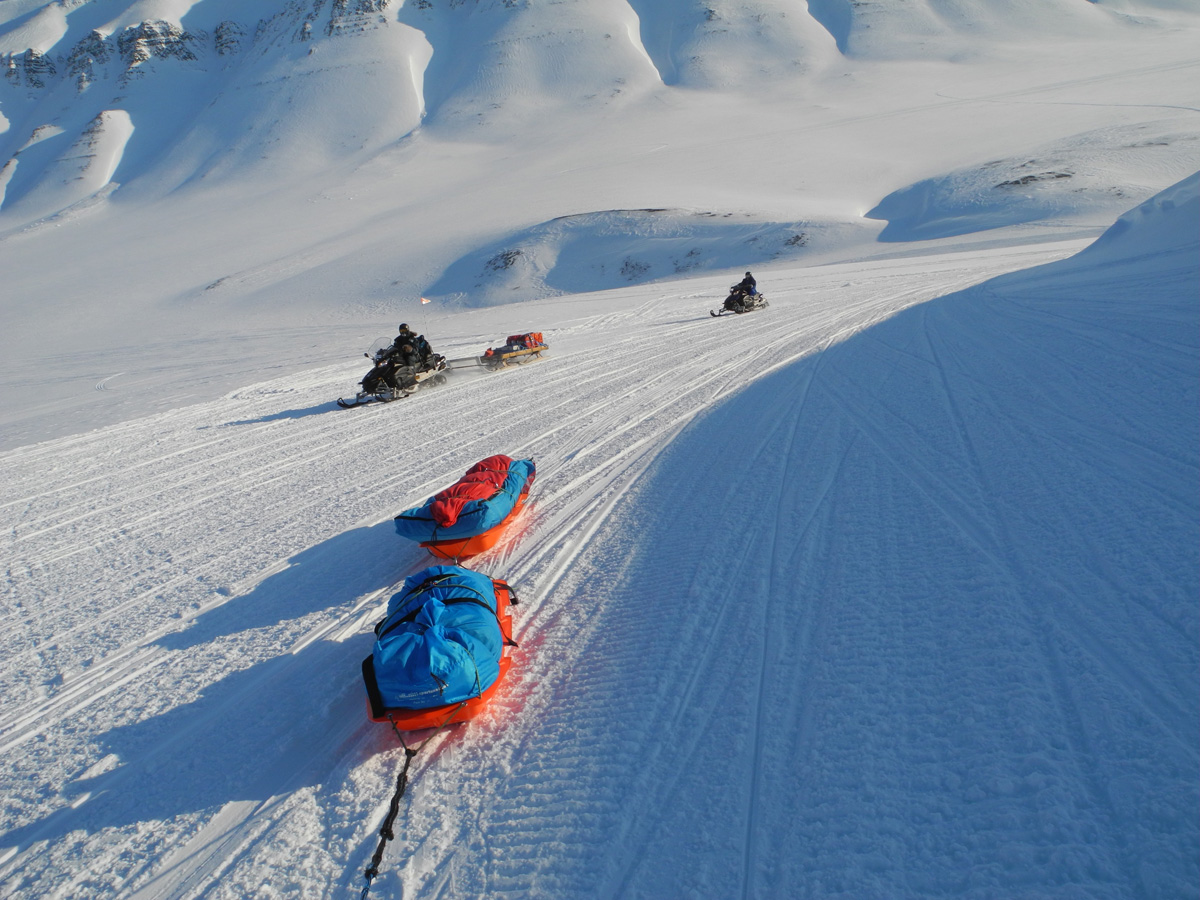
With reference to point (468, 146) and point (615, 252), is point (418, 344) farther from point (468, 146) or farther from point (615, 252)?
point (468, 146)

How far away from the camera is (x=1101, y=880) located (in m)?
1.83

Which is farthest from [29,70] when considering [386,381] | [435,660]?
[435,660]

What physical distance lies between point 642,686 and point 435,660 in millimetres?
1009

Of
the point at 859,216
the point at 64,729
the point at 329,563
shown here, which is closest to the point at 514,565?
the point at 329,563

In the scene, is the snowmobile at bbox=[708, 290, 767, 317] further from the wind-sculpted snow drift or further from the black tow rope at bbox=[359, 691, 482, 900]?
the wind-sculpted snow drift

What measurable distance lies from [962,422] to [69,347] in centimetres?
3231

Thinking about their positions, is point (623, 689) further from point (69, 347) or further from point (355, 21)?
point (355, 21)

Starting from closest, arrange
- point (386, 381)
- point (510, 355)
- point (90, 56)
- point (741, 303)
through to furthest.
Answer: point (386, 381) → point (510, 355) → point (741, 303) → point (90, 56)

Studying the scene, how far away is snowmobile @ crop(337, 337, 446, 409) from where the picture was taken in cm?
998

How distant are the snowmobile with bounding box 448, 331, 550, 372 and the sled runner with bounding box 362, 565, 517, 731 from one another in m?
8.99

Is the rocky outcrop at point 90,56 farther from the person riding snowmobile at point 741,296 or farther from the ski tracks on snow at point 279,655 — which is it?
the ski tracks on snow at point 279,655

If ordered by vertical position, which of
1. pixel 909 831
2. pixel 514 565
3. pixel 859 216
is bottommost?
pixel 909 831

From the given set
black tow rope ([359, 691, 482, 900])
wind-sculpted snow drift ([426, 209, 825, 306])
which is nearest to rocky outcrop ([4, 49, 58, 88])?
wind-sculpted snow drift ([426, 209, 825, 306])

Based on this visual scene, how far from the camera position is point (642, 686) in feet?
9.82
